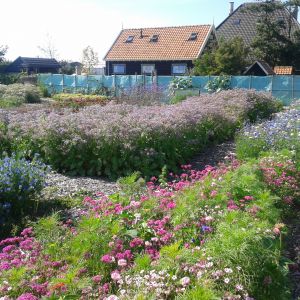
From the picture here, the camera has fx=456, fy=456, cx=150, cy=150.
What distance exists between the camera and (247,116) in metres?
12.2

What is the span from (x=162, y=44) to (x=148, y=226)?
3540 cm

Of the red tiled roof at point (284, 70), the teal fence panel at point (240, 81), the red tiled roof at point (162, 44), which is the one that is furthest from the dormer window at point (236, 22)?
the teal fence panel at point (240, 81)

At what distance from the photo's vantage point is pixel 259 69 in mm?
29422

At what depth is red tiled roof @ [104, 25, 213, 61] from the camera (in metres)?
36.2

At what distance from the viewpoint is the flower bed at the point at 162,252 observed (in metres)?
2.86

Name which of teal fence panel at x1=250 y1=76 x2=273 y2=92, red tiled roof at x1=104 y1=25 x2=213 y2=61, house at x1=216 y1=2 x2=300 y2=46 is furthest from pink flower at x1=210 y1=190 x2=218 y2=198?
house at x1=216 y1=2 x2=300 y2=46

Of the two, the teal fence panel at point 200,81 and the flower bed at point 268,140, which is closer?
the flower bed at point 268,140

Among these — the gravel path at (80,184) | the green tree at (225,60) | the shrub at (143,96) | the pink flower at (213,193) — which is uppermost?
the green tree at (225,60)

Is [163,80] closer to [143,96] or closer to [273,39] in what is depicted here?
[143,96]

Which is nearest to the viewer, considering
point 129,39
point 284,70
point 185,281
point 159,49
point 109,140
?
point 185,281

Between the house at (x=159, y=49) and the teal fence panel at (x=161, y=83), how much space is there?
7072 mm

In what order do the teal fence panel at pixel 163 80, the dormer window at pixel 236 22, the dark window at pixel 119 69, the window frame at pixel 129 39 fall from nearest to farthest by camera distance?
the teal fence panel at pixel 163 80 < the dark window at pixel 119 69 < the window frame at pixel 129 39 < the dormer window at pixel 236 22

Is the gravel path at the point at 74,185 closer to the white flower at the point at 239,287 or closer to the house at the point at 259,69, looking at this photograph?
the white flower at the point at 239,287

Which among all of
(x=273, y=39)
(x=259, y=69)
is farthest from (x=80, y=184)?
(x=273, y=39)
